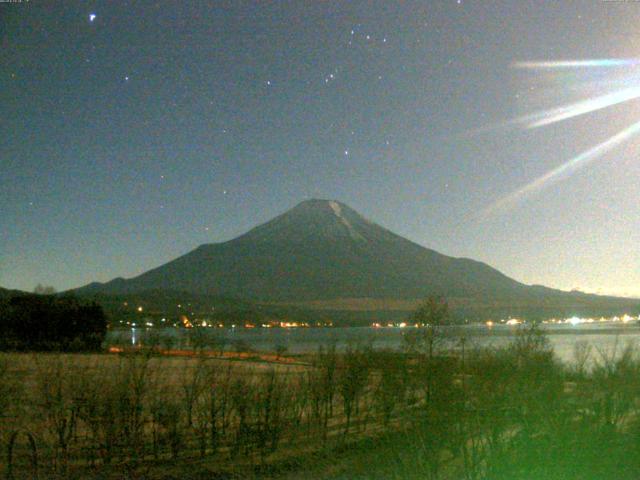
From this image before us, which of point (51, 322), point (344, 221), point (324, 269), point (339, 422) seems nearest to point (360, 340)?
point (339, 422)

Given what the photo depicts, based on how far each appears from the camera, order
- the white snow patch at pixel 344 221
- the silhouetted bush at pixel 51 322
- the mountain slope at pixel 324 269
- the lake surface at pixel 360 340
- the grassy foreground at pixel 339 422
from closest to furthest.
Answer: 1. the grassy foreground at pixel 339 422
2. the lake surface at pixel 360 340
3. the silhouetted bush at pixel 51 322
4. the mountain slope at pixel 324 269
5. the white snow patch at pixel 344 221

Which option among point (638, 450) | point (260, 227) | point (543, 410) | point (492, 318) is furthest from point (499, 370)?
point (260, 227)

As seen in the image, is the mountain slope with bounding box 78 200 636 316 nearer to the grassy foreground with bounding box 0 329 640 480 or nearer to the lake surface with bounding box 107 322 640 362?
the lake surface with bounding box 107 322 640 362

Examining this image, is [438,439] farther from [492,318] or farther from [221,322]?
[221,322]

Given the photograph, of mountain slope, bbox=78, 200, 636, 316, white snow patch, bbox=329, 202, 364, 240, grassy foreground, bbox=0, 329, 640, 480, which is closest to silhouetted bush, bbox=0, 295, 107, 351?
grassy foreground, bbox=0, 329, 640, 480

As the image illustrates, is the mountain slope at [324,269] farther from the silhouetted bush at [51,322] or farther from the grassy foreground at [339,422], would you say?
the grassy foreground at [339,422]

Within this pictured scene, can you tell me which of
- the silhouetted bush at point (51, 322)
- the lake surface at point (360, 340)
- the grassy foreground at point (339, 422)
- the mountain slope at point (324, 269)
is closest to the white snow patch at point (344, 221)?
the mountain slope at point (324, 269)

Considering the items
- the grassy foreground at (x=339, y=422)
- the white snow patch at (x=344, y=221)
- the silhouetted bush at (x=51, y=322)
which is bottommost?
the grassy foreground at (x=339, y=422)
